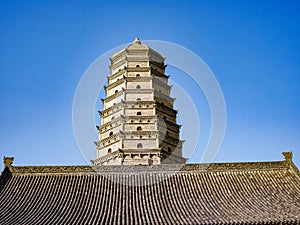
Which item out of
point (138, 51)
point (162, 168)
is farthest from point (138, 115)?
point (162, 168)

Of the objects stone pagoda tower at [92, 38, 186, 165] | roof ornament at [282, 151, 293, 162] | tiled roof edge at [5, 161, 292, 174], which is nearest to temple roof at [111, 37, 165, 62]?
stone pagoda tower at [92, 38, 186, 165]

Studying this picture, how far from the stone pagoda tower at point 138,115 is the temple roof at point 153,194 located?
888cm

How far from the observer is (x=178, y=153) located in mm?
31953

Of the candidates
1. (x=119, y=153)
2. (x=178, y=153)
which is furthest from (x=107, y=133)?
(x=178, y=153)

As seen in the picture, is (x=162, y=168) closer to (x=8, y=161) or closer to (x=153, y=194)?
(x=153, y=194)

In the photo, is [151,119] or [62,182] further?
[151,119]

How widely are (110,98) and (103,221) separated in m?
18.7

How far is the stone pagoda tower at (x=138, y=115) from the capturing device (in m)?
30.5

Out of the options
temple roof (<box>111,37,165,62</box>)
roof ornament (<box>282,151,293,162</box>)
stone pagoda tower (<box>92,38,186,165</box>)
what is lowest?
roof ornament (<box>282,151,293,162</box>)

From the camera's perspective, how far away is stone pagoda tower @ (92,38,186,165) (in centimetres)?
3052

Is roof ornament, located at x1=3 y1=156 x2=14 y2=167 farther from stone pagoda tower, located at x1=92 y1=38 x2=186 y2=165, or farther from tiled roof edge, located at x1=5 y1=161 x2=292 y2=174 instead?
stone pagoda tower, located at x1=92 y1=38 x2=186 y2=165

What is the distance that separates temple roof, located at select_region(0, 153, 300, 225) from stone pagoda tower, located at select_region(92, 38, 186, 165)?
29.1 ft

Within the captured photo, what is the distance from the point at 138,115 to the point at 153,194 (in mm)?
13758

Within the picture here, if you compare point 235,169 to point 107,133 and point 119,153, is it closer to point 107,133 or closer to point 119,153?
point 119,153
